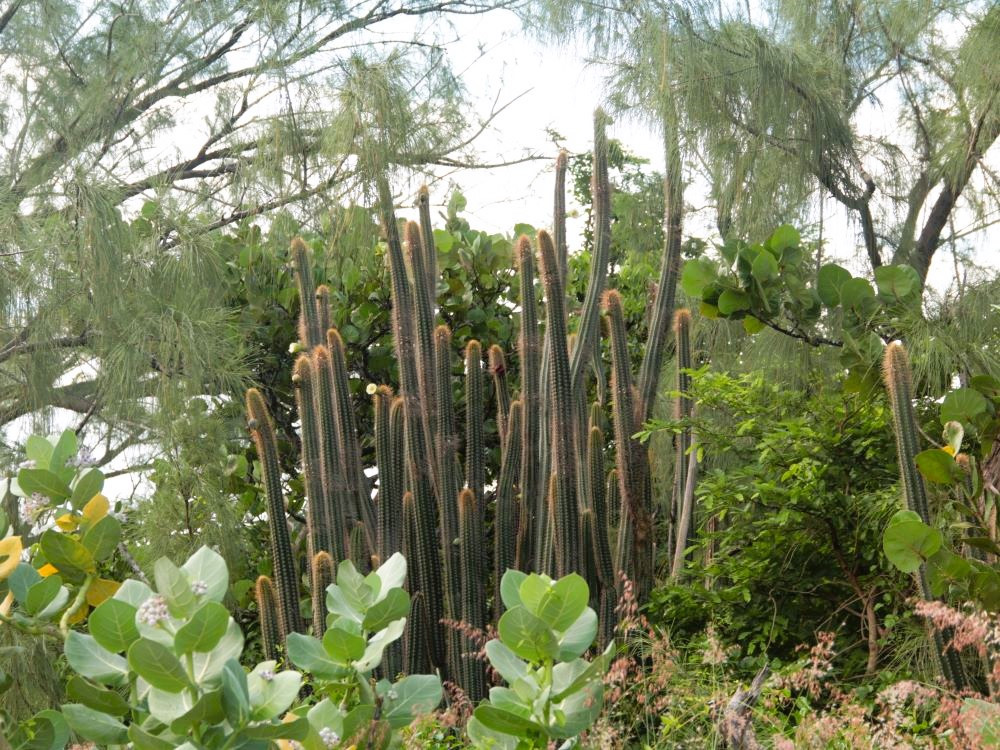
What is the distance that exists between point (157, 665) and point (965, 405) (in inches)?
99.9

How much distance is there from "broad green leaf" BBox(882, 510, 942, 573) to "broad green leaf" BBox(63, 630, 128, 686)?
203 centimetres

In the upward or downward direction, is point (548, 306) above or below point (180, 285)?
below

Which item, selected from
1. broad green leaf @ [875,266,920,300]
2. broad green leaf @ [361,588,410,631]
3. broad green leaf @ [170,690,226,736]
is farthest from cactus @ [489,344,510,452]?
broad green leaf @ [170,690,226,736]

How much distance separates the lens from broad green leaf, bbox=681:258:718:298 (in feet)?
11.6

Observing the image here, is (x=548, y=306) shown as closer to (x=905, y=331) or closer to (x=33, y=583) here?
(x=905, y=331)

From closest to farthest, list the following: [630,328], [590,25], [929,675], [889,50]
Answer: [929,675]
[590,25]
[889,50]
[630,328]

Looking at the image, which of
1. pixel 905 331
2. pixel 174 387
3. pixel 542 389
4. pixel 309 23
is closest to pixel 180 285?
pixel 174 387

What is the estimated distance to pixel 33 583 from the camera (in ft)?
5.14

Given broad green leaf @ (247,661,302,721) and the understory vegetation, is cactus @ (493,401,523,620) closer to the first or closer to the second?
the understory vegetation

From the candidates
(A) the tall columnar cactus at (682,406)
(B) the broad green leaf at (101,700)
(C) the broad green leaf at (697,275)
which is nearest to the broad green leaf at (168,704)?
(B) the broad green leaf at (101,700)

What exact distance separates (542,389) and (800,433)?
867 millimetres

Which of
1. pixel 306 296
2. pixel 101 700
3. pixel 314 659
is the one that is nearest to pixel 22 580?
pixel 101 700

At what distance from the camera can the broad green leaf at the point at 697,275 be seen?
3545mm

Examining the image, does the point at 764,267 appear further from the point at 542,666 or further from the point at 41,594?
the point at 41,594
